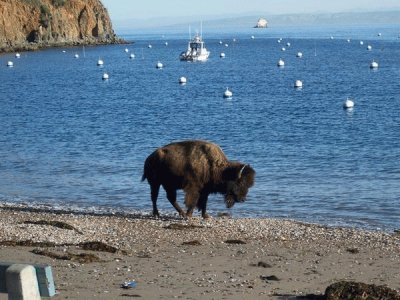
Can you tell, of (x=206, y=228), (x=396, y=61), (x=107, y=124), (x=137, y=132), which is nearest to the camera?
(x=206, y=228)

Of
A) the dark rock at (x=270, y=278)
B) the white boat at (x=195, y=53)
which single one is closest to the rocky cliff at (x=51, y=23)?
the white boat at (x=195, y=53)

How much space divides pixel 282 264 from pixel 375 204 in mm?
10932

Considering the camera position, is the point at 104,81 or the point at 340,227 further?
the point at 104,81

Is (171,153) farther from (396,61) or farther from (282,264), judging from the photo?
(396,61)

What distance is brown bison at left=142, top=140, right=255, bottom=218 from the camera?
846 inches

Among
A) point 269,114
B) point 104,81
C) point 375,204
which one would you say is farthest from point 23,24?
point 375,204

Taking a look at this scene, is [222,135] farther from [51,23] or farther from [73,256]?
[51,23]

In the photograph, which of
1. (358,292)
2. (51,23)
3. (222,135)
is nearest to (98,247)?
(358,292)

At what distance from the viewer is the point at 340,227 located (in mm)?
22109

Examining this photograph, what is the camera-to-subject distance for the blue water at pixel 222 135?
88.2ft

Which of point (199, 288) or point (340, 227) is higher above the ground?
point (199, 288)

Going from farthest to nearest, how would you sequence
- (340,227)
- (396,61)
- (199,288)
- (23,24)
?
(23,24)
(396,61)
(340,227)
(199,288)

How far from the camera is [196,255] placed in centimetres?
1639

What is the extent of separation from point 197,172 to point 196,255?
5299mm
